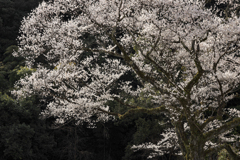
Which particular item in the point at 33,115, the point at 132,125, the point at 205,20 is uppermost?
the point at 132,125

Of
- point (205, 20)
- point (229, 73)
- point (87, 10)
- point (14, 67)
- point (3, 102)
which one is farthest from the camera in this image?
point (14, 67)

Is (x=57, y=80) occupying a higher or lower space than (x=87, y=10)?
lower

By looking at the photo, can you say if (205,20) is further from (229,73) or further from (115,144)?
(115,144)

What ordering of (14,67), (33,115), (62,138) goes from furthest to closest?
(14,67)
(62,138)
(33,115)

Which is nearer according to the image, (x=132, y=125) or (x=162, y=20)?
(x=162, y=20)

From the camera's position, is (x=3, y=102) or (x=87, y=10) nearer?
(x=87, y=10)

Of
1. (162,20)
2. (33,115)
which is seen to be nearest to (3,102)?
(33,115)

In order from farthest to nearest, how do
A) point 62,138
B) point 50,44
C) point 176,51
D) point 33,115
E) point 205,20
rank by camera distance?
point 62,138 < point 33,115 < point 176,51 < point 50,44 < point 205,20

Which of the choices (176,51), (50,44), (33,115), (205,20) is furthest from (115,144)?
(205,20)

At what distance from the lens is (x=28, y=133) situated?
8477mm

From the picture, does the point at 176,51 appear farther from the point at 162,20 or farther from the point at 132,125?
the point at 132,125

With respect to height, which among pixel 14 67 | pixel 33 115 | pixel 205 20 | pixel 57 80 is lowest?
pixel 57 80

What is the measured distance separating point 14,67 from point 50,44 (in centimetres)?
768

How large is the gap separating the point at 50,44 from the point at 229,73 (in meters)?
3.56
